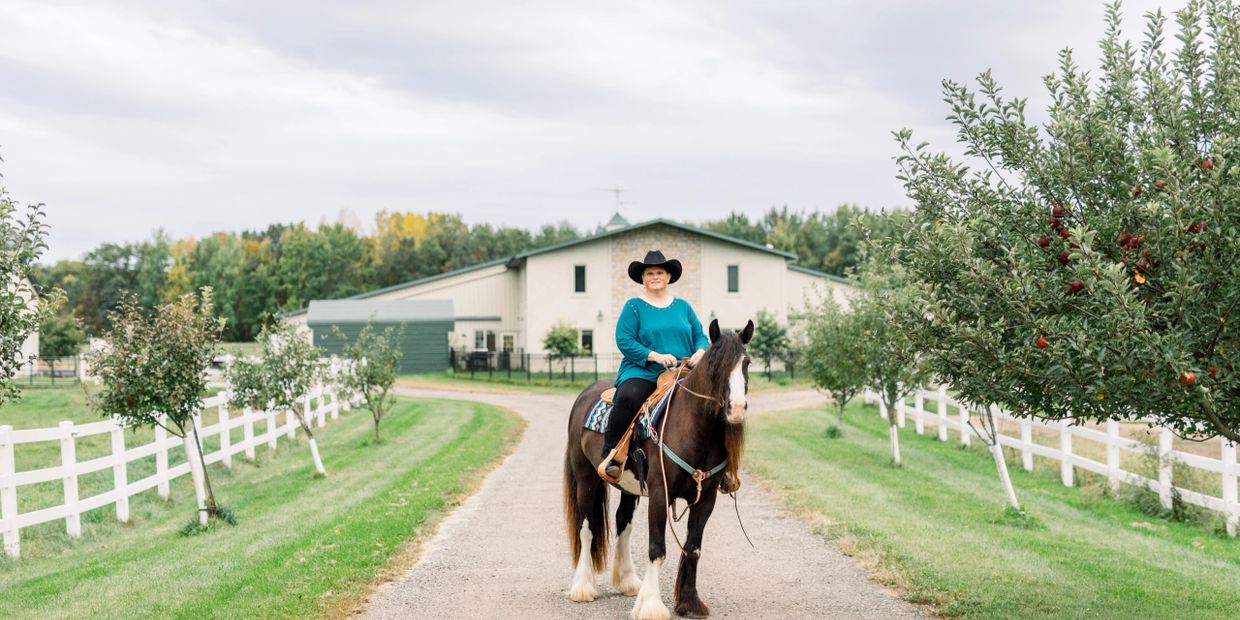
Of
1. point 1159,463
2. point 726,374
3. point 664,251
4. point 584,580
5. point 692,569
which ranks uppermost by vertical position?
point 664,251

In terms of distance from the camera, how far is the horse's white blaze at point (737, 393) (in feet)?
21.8

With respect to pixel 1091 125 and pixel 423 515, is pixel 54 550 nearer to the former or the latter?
pixel 423 515

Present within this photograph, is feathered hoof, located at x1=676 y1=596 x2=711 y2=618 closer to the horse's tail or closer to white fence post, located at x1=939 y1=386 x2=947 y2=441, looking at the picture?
the horse's tail

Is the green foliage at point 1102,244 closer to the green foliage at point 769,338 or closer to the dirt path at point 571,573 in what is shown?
the dirt path at point 571,573

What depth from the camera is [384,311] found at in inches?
2074

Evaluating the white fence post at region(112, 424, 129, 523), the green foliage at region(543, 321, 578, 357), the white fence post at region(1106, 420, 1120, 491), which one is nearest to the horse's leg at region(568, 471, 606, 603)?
the white fence post at region(112, 424, 129, 523)

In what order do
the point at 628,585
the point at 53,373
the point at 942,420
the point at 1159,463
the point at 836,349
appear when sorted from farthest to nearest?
the point at 53,373
the point at 942,420
the point at 836,349
the point at 1159,463
the point at 628,585

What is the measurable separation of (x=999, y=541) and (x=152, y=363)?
10.4m

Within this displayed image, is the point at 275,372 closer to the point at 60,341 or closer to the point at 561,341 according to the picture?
the point at 561,341

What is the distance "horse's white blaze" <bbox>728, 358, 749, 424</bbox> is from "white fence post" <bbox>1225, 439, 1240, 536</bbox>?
8.97 meters

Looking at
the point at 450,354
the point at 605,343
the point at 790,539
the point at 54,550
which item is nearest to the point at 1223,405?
the point at 790,539

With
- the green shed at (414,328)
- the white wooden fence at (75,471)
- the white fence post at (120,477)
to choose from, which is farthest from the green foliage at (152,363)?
the green shed at (414,328)

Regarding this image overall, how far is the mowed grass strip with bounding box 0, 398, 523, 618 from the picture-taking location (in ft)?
26.3

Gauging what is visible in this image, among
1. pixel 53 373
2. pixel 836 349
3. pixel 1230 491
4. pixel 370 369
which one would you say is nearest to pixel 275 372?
pixel 370 369
